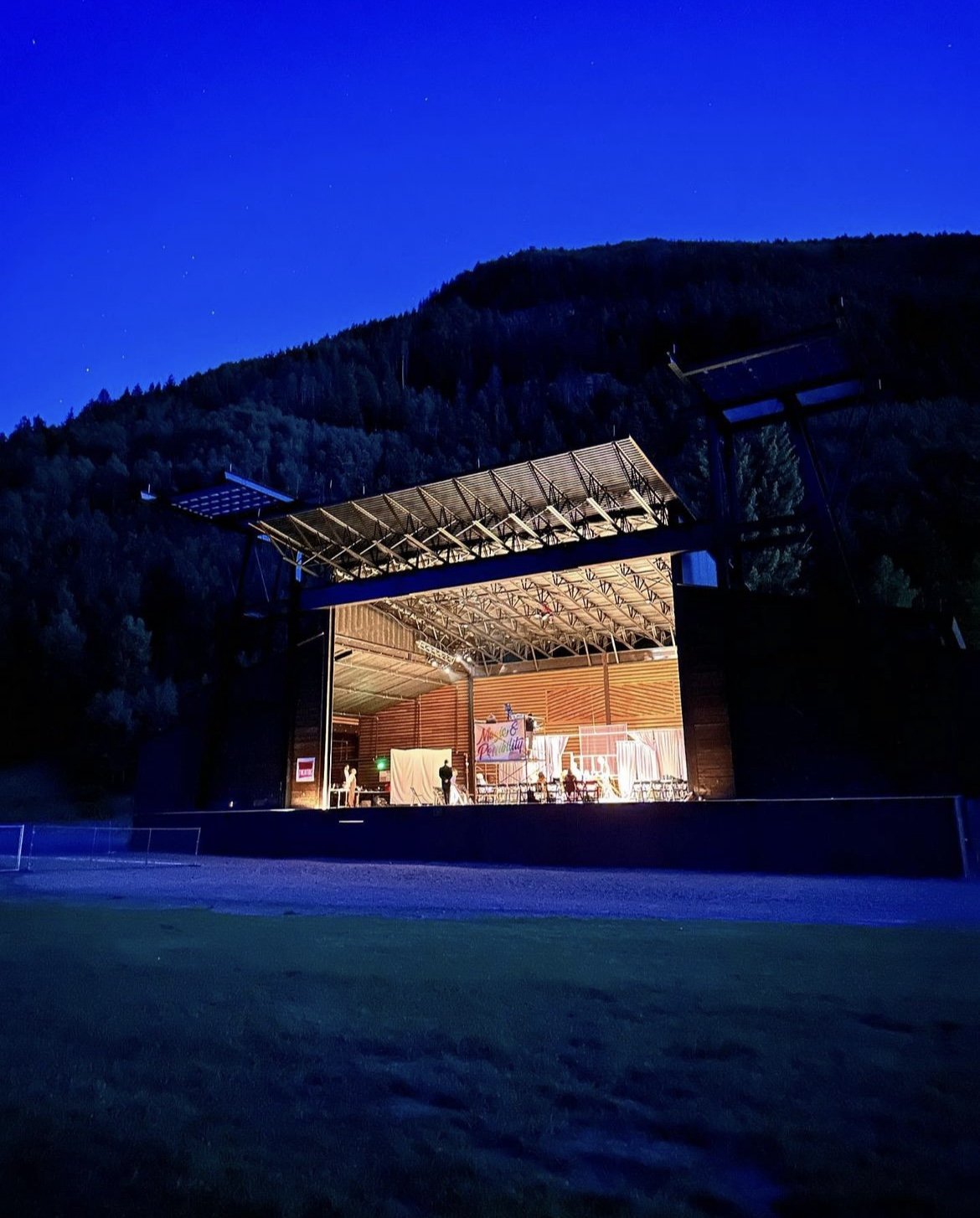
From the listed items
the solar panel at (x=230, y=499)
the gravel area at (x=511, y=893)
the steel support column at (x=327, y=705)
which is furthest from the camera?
the steel support column at (x=327, y=705)

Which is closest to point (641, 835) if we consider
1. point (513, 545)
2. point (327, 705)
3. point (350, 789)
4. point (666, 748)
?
point (513, 545)

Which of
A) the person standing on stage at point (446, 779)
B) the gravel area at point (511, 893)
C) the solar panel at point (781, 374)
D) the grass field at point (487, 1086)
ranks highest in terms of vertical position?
the solar panel at point (781, 374)

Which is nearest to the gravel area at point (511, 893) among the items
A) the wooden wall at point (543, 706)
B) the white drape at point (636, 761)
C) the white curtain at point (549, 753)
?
the white drape at point (636, 761)

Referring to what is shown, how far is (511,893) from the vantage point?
10492 millimetres

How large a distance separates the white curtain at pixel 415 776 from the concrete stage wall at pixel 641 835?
278 inches

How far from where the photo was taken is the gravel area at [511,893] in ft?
25.9

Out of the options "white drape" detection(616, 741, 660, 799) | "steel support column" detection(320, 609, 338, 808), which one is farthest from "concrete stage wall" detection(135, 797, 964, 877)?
"white drape" detection(616, 741, 660, 799)

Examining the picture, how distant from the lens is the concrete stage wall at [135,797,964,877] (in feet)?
45.4

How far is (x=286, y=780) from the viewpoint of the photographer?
74.6ft

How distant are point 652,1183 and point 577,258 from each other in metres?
127

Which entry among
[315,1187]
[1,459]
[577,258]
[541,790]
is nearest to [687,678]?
[541,790]

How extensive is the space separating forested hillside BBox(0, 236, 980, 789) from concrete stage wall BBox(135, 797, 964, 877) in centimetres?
A: 822

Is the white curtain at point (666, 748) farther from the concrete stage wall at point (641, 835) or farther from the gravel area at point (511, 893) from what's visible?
the gravel area at point (511, 893)

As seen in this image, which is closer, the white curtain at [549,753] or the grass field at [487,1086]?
the grass field at [487,1086]
